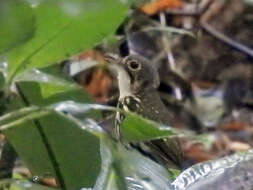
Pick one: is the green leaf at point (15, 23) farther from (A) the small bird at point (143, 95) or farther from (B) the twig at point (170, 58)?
(B) the twig at point (170, 58)

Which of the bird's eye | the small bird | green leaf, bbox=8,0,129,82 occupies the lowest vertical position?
the small bird

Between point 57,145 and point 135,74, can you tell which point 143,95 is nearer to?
point 135,74

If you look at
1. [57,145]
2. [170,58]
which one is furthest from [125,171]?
[170,58]

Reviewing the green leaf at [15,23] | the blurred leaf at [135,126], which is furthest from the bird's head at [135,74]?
the green leaf at [15,23]

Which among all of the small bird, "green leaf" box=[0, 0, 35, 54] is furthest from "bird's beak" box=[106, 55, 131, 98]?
"green leaf" box=[0, 0, 35, 54]

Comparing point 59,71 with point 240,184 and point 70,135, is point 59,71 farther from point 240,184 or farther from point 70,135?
point 240,184

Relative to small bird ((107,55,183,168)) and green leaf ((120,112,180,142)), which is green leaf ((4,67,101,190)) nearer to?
green leaf ((120,112,180,142))
